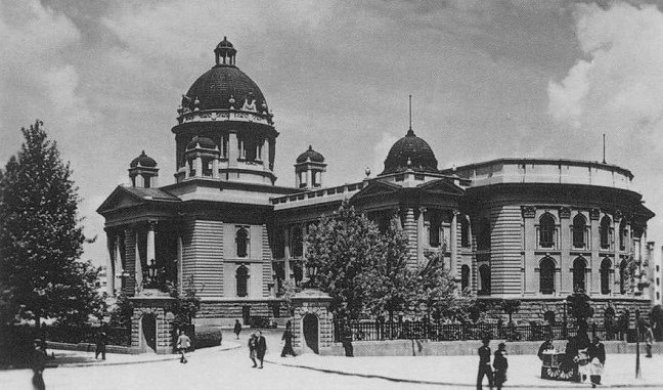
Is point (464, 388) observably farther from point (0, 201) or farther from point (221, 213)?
point (221, 213)

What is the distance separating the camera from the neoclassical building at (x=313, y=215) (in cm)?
6688

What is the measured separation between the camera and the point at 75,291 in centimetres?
4122

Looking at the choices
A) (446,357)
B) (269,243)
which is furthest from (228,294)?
(446,357)

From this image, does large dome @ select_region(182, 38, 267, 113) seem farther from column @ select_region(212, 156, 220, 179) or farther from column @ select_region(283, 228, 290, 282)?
column @ select_region(283, 228, 290, 282)

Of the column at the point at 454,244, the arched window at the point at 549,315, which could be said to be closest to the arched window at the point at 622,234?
the arched window at the point at 549,315

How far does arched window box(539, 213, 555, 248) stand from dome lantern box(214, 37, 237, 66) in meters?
36.4

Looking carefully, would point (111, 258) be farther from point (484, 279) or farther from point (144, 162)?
point (484, 279)

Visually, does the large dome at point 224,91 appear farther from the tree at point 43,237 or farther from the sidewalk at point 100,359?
the tree at point 43,237

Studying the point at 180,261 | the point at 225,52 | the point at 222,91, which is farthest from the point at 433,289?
the point at 225,52

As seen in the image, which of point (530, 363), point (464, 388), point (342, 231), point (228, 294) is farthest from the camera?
point (228, 294)

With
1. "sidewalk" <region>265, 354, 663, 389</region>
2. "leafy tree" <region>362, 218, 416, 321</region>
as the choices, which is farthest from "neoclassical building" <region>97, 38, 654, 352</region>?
"sidewalk" <region>265, 354, 663, 389</region>

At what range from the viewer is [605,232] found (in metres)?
69.6

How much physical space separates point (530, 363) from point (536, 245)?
27819 mm

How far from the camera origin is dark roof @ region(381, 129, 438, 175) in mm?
72688
